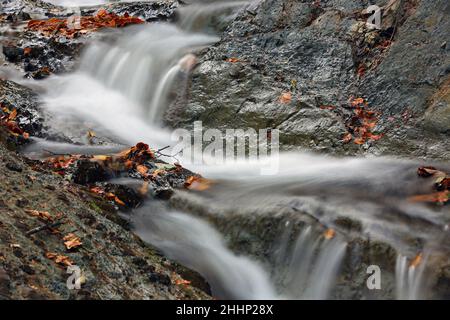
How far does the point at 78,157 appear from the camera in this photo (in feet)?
26.4

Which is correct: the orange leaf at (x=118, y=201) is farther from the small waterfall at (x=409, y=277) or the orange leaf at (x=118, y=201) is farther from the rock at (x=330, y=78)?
the small waterfall at (x=409, y=277)

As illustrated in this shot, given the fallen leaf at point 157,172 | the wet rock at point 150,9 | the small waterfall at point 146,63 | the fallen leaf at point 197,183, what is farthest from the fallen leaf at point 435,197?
the wet rock at point 150,9

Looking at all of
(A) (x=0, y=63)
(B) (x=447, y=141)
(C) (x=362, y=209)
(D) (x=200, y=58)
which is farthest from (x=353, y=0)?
(A) (x=0, y=63)

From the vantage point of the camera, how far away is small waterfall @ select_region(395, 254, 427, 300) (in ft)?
18.2

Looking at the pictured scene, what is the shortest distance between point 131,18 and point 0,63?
362 centimetres

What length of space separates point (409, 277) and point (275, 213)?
5.93ft

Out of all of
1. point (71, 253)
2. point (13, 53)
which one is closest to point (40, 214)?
point (71, 253)

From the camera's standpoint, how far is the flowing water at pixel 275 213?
607 cm

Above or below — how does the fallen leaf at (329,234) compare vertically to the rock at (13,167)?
below

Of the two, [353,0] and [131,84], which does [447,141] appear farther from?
[131,84]

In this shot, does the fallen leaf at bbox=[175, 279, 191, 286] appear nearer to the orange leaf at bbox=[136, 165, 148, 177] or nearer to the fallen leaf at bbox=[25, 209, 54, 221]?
the fallen leaf at bbox=[25, 209, 54, 221]

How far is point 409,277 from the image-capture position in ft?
18.6

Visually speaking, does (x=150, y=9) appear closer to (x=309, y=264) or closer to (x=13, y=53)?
(x=13, y=53)

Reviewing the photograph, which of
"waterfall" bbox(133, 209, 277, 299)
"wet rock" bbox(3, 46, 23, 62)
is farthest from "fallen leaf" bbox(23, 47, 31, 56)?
"waterfall" bbox(133, 209, 277, 299)
